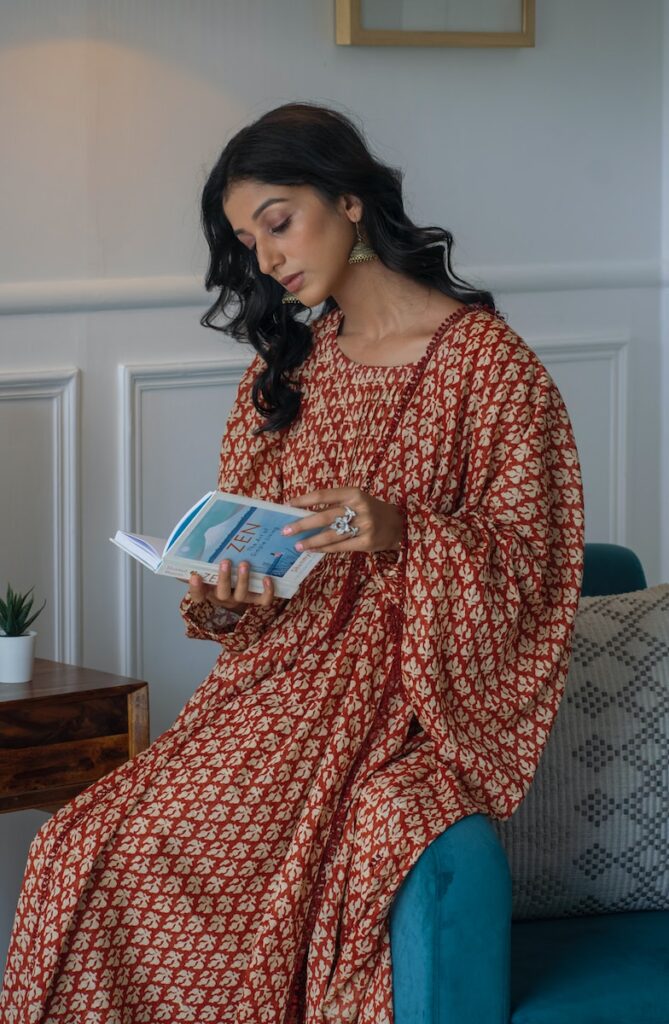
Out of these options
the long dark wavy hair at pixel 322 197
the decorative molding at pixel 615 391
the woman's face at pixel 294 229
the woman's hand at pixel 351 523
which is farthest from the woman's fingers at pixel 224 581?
the decorative molding at pixel 615 391

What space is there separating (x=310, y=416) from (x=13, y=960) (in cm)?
87

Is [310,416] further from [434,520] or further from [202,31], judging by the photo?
[202,31]

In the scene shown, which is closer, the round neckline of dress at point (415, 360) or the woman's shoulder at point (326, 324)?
the round neckline of dress at point (415, 360)

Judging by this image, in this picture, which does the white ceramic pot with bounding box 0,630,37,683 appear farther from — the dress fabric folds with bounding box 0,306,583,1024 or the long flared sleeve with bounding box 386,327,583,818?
the long flared sleeve with bounding box 386,327,583,818

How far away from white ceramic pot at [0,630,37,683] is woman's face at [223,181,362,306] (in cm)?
76

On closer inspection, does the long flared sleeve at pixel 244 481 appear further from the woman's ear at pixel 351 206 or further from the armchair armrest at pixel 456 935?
the armchair armrest at pixel 456 935

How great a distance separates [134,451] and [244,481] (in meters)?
0.76

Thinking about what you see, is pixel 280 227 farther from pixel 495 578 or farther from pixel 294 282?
pixel 495 578

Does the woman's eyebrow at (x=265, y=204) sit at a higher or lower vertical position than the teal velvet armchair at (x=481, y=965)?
higher

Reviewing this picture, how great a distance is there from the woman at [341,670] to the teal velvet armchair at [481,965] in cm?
4

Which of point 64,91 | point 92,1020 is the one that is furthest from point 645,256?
point 92,1020

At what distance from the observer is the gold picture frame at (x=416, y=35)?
3084mm

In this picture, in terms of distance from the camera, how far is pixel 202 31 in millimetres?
2961

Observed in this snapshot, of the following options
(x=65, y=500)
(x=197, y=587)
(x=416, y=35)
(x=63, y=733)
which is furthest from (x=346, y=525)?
(x=416, y=35)
